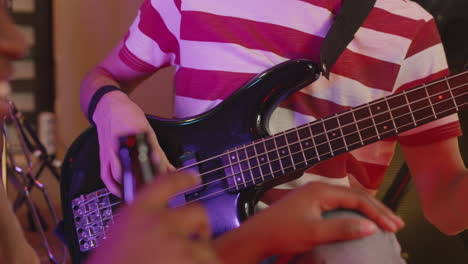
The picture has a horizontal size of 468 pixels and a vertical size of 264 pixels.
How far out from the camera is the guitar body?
0.86 m

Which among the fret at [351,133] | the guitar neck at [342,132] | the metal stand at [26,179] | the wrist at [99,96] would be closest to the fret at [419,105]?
the guitar neck at [342,132]

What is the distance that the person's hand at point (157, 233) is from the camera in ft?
1.03

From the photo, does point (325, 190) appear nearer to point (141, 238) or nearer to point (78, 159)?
point (141, 238)

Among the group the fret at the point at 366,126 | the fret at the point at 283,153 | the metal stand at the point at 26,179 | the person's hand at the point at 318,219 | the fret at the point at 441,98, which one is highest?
the person's hand at the point at 318,219

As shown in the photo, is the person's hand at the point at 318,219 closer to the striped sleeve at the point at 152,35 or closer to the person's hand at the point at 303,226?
the person's hand at the point at 303,226

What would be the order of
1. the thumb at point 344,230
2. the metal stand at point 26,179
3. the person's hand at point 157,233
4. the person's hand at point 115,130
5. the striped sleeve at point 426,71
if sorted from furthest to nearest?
1. the metal stand at point 26,179
2. the striped sleeve at point 426,71
3. the person's hand at point 115,130
4. the thumb at point 344,230
5. the person's hand at point 157,233

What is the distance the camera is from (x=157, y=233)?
31 centimetres

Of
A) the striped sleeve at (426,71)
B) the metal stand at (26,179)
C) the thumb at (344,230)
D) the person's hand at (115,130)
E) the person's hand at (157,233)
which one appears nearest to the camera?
the person's hand at (157,233)

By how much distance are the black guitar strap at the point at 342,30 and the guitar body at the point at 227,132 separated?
0.05 meters

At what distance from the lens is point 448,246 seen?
4.06 feet

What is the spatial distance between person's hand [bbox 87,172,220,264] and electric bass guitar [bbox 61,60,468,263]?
0.53 metres

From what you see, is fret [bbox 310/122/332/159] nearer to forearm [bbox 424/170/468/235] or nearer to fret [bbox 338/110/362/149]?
fret [bbox 338/110/362/149]

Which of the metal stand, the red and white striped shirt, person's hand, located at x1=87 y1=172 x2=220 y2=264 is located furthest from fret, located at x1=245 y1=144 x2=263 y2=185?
the metal stand

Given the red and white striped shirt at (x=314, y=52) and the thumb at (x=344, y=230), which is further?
the red and white striped shirt at (x=314, y=52)
